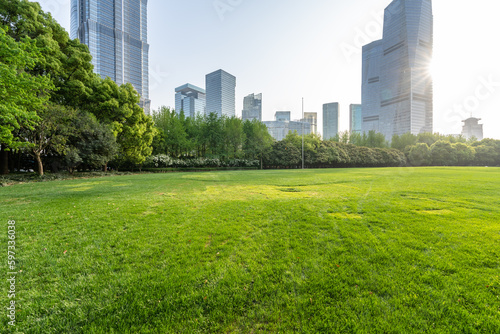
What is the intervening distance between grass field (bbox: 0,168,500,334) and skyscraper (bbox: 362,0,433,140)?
132m

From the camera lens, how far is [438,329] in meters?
1.96

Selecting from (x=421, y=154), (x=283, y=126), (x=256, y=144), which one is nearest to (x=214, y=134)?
(x=256, y=144)

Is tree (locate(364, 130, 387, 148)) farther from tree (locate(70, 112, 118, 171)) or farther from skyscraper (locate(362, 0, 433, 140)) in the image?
tree (locate(70, 112, 118, 171))

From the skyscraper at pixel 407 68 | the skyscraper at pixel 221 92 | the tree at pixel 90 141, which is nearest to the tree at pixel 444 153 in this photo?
the skyscraper at pixel 407 68

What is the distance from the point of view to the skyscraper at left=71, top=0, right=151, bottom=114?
303 feet

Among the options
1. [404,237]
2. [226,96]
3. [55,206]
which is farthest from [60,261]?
[226,96]

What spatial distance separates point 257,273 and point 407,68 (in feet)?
501

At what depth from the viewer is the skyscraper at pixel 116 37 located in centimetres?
9244

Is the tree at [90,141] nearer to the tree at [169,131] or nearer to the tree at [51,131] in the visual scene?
the tree at [51,131]

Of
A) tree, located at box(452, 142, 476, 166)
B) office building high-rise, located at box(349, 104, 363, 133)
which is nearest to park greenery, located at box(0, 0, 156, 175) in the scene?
tree, located at box(452, 142, 476, 166)

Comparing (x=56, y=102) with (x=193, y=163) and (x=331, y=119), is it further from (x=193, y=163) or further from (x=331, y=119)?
(x=331, y=119)

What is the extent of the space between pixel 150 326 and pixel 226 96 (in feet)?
558

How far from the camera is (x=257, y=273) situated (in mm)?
2918

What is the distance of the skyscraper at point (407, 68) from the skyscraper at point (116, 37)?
134 m
